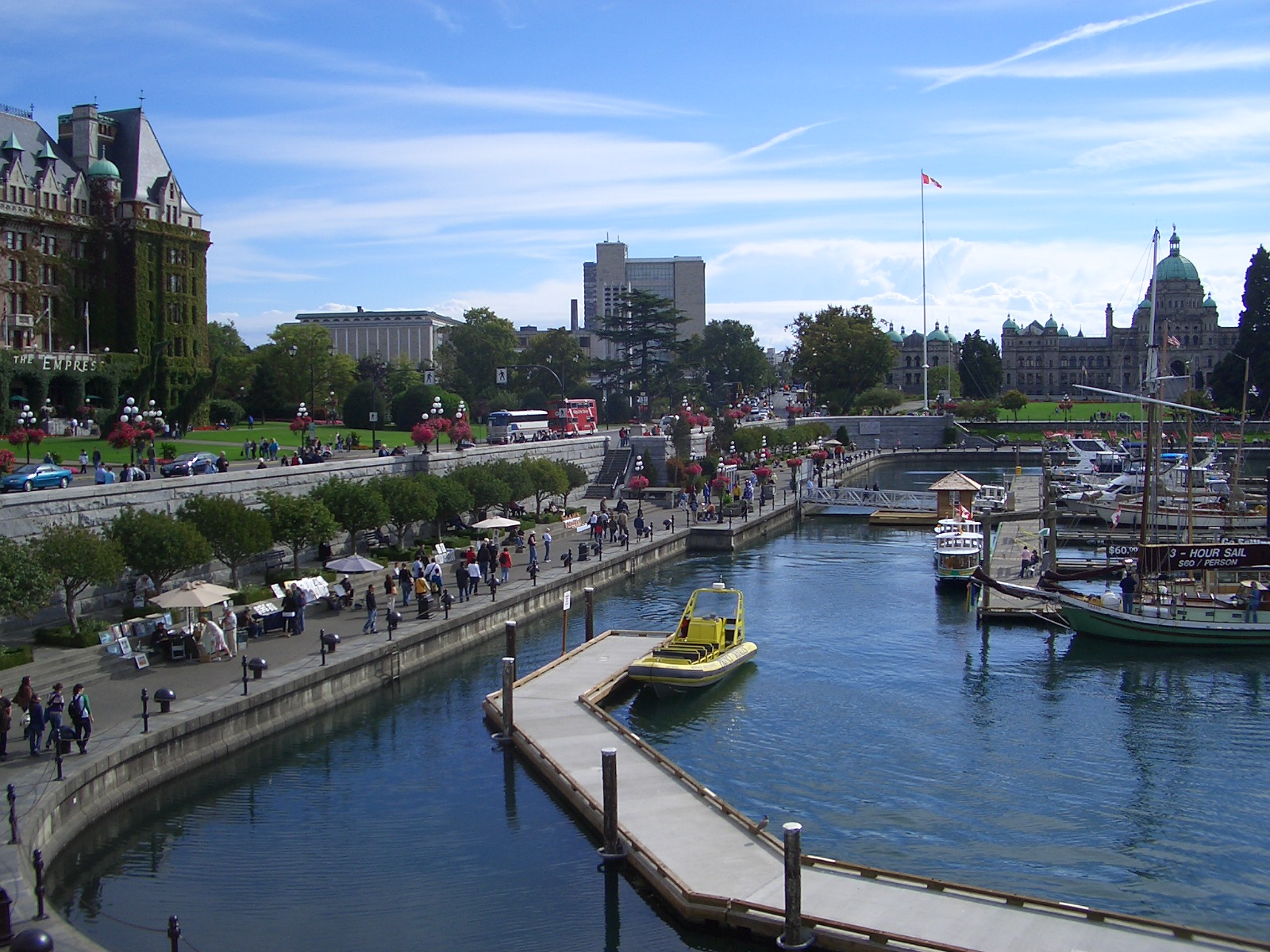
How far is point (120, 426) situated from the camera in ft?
142

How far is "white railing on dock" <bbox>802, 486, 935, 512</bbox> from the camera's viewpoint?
6962cm

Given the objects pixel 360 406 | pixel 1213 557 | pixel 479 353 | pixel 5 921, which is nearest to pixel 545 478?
pixel 1213 557

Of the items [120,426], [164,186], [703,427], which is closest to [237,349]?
[164,186]

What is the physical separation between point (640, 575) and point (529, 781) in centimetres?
2605

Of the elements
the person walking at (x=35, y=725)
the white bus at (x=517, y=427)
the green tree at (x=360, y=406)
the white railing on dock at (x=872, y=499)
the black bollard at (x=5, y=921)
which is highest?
the green tree at (x=360, y=406)

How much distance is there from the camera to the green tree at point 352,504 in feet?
129

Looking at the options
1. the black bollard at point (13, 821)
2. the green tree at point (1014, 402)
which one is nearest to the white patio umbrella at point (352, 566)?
the black bollard at point (13, 821)

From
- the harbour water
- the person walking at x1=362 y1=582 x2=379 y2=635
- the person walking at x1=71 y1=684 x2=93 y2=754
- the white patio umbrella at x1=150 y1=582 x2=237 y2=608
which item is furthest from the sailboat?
the person walking at x1=71 y1=684 x2=93 y2=754

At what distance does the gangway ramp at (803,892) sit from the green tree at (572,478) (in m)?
33.9

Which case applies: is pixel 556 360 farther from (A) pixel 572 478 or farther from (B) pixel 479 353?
(A) pixel 572 478

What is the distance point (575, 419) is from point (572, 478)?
2432 cm

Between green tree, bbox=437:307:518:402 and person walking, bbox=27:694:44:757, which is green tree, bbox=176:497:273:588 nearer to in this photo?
person walking, bbox=27:694:44:757

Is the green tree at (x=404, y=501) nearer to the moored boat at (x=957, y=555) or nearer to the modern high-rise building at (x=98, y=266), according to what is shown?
the moored boat at (x=957, y=555)

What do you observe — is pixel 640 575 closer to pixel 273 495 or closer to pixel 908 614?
pixel 908 614
